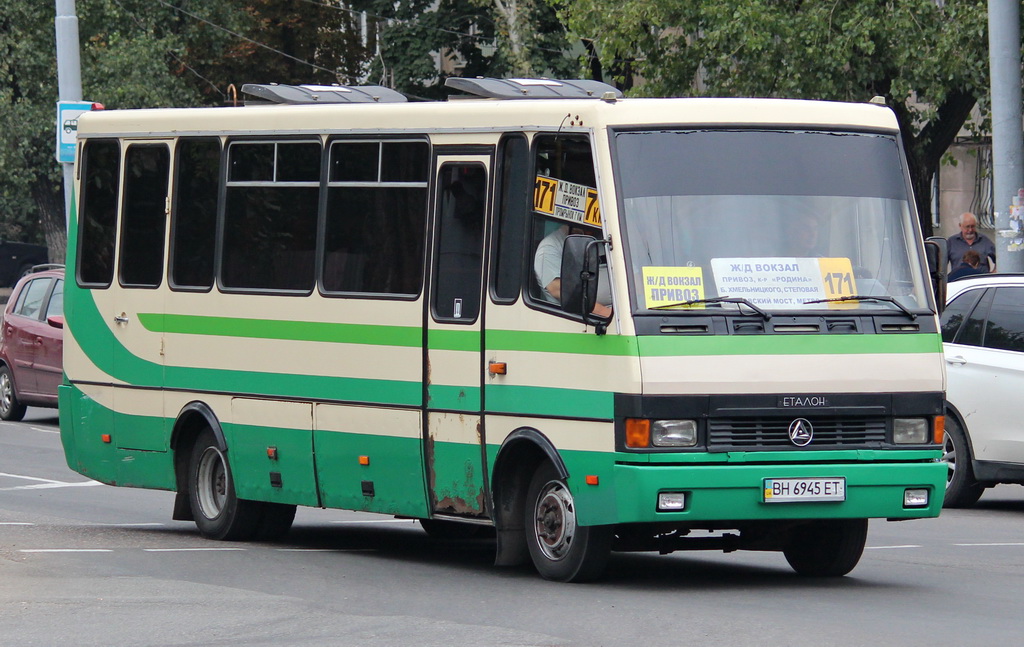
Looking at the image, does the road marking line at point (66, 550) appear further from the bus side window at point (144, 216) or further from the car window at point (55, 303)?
the car window at point (55, 303)

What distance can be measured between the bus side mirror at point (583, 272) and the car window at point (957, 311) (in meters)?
6.30

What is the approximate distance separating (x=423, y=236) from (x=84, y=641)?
143 inches

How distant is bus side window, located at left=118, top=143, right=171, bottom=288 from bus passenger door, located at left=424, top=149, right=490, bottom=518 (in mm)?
3062

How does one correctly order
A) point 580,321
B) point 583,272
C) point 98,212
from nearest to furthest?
point 583,272, point 580,321, point 98,212

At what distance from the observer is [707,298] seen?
966cm

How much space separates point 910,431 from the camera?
9.95 m

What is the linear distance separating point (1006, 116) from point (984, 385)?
5.89 m

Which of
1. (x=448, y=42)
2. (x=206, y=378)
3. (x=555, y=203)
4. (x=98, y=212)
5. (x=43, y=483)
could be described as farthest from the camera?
(x=448, y=42)

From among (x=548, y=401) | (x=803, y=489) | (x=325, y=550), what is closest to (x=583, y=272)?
(x=548, y=401)

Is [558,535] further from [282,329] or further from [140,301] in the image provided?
[140,301]

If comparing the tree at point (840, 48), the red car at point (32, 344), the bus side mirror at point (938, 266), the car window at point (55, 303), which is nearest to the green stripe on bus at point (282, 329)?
the bus side mirror at point (938, 266)

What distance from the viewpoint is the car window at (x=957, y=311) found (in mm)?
15203

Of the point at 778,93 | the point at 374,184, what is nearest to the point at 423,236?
the point at 374,184

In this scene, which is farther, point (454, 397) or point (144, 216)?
Answer: point (144, 216)
